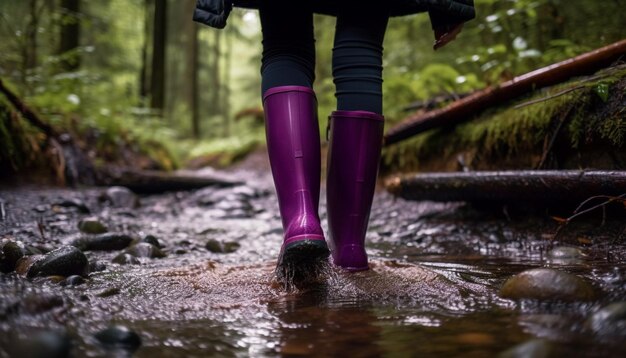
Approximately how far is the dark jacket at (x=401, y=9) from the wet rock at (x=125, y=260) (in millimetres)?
1061

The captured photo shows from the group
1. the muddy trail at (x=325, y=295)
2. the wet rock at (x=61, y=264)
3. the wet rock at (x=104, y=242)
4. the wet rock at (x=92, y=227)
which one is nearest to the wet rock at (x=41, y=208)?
the muddy trail at (x=325, y=295)

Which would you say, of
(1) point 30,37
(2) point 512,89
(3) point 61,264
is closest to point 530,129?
(2) point 512,89

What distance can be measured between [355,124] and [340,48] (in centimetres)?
29

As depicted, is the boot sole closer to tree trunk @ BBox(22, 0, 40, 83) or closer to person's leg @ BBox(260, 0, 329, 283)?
person's leg @ BBox(260, 0, 329, 283)

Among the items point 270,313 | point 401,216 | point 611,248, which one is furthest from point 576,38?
point 270,313

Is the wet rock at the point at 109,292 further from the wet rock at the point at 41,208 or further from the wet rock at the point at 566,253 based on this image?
the wet rock at the point at 41,208

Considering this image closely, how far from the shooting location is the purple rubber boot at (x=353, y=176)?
1.64 m

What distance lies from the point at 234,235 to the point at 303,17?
1713 millimetres

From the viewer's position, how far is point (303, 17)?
1657 millimetres

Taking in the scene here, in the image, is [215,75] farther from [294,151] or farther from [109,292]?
[109,292]

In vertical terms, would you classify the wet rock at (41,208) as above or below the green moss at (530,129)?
below

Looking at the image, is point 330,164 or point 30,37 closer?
point 330,164

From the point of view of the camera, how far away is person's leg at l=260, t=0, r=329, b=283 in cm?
147

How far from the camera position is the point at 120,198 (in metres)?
3.99
